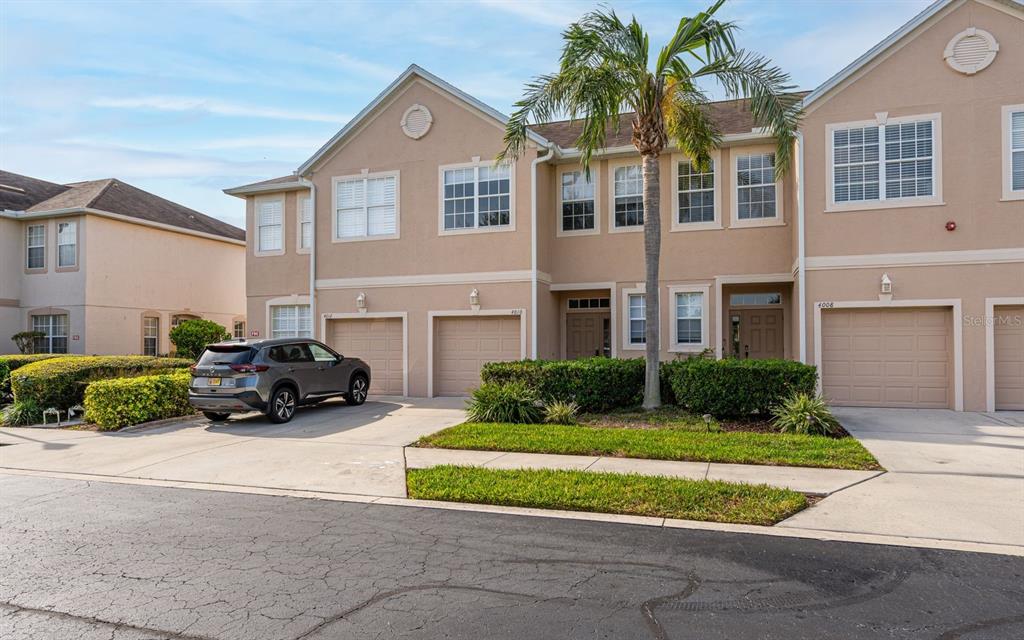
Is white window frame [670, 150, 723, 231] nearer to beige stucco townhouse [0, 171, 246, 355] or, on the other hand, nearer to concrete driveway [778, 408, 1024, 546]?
concrete driveway [778, 408, 1024, 546]

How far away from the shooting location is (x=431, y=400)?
16.4m

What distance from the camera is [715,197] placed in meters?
16.0

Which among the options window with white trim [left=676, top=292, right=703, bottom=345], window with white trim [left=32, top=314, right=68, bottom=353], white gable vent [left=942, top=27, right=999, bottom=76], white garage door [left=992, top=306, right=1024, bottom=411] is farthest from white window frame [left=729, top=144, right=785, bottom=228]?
window with white trim [left=32, top=314, right=68, bottom=353]

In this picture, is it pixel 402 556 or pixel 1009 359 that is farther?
pixel 1009 359

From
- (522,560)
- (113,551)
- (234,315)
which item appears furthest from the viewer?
(234,315)

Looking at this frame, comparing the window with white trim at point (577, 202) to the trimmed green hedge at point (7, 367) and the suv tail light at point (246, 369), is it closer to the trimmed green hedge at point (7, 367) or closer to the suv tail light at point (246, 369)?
the suv tail light at point (246, 369)

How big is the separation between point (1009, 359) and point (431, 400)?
12357 millimetres

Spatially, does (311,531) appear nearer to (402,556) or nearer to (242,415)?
(402,556)

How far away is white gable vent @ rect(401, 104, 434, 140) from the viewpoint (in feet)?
56.7

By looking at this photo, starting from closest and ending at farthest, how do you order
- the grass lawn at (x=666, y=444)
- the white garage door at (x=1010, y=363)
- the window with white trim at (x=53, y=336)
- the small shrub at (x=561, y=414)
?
the grass lawn at (x=666, y=444) < the small shrub at (x=561, y=414) < the white garage door at (x=1010, y=363) < the window with white trim at (x=53, y=336)

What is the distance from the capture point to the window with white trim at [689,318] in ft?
52.6

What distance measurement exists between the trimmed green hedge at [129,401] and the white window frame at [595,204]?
9.79 metres

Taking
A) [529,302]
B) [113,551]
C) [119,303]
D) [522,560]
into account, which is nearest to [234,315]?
[119,303]

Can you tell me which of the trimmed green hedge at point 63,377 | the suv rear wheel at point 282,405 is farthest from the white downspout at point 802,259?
the trimmed green hedge at point 63,377
